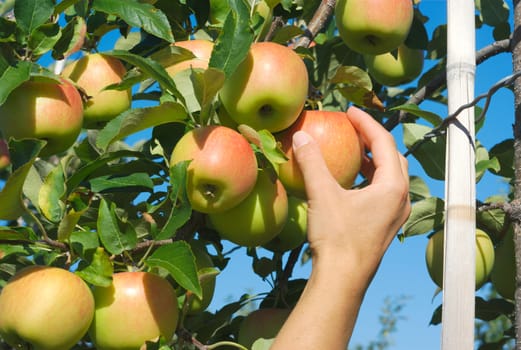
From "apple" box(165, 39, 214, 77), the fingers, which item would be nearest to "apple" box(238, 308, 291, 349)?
the fingers

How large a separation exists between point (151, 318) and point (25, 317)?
176mm

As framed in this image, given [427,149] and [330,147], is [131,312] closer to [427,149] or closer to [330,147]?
[330,147]

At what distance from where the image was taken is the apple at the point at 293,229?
4.77ft

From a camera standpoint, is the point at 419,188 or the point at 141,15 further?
the point at 419,188

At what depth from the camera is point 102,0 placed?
4.02 feet

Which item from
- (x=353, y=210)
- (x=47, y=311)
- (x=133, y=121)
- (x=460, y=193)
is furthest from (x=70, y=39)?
(x=460, y=193)

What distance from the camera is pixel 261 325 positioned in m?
1.39

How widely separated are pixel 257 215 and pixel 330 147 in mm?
156

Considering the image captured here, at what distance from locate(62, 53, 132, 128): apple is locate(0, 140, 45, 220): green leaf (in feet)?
0.79

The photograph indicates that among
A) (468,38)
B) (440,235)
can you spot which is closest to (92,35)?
(468,38)

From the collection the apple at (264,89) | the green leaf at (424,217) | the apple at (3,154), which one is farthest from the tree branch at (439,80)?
the apple at (3,154)

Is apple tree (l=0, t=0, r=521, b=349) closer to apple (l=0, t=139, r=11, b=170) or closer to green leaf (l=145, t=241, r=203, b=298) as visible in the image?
green leaf (l=145, t=241, r=203, b=298)

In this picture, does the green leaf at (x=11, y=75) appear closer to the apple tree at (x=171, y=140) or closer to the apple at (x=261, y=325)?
the apple tree at (x=171, y=140)

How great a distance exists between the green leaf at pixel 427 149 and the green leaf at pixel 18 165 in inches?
29.4
